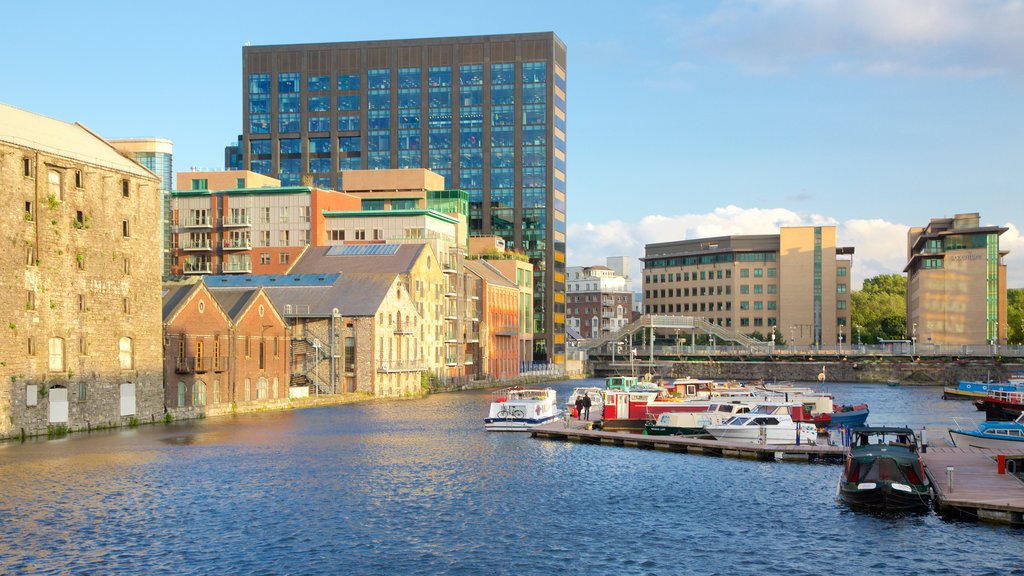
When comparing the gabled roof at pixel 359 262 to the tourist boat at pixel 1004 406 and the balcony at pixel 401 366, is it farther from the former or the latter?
the tourist boat at pixel 1004 406

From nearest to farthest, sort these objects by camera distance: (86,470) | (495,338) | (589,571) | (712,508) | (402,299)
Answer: (589,571), (712,508), (86,470), (402,299), (495,338)

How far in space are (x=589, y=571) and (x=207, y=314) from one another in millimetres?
66647

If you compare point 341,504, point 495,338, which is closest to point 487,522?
point 341,504

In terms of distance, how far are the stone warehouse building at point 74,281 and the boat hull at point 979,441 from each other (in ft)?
194

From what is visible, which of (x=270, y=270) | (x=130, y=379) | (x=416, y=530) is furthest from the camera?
(x=270, y=270)

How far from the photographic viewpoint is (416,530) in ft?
151

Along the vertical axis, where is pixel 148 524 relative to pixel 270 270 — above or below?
below

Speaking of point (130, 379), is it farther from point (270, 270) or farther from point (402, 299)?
point (270, 270)

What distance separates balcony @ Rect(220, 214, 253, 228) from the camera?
17143cm

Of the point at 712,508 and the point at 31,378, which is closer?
the point at 712,508

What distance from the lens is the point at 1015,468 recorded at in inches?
2178

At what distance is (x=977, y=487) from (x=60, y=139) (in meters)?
65.3

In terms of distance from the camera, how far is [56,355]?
255ft

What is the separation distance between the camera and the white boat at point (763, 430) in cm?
7294
